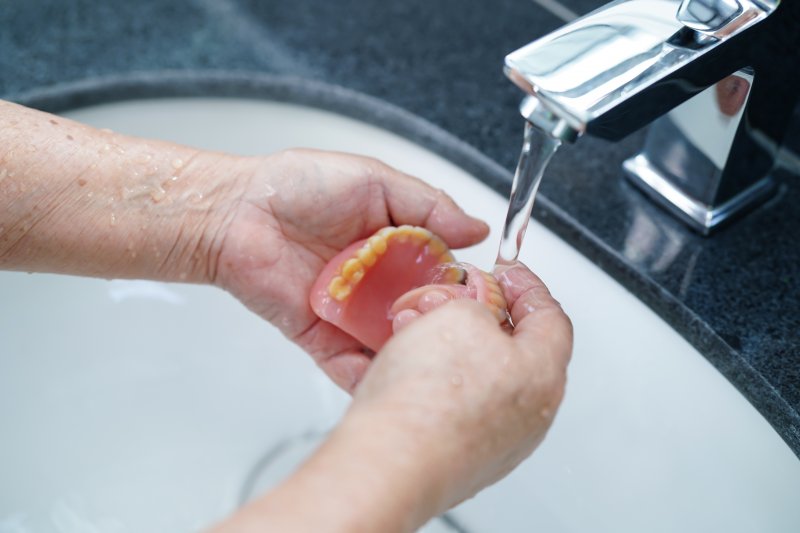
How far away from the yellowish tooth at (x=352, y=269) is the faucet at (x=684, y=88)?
0.24 m

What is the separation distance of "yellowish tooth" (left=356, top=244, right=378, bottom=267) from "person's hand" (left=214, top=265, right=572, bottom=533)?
0.18m

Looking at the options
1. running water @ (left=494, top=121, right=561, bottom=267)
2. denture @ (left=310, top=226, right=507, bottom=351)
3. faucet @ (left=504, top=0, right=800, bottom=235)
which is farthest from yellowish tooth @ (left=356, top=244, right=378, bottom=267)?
faucet @ (left=504, top=0, right=800, bottom=235)

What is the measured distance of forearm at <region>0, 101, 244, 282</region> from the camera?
0.76 m

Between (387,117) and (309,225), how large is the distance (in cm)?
17

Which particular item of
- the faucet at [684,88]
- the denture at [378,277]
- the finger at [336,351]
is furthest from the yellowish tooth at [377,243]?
the faucet at [684,88]

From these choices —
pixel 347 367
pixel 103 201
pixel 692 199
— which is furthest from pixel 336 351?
pixel 692 199

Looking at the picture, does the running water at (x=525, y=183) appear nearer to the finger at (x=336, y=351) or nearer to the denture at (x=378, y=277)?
the denture at (x=378, y=277)

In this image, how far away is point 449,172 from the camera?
2.96ft

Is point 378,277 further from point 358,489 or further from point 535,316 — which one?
point 358,489

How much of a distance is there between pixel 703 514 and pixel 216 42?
70 centimetres

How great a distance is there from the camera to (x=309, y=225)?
815 millimetres

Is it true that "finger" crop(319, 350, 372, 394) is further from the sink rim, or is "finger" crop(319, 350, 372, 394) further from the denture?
the sink rim

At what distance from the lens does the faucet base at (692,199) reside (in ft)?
2.64

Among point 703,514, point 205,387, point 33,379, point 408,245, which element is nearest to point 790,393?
point 703,514
